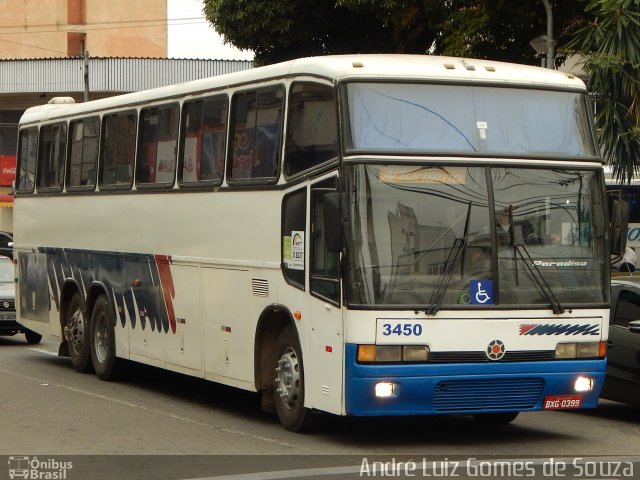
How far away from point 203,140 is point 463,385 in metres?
4.29

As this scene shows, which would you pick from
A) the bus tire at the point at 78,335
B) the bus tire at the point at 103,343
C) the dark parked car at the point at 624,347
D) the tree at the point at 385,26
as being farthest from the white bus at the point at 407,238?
the tree at the point at 385,26

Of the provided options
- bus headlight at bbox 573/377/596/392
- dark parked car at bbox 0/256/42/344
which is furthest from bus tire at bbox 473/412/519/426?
dark parked car at bbox 0/256/42/344

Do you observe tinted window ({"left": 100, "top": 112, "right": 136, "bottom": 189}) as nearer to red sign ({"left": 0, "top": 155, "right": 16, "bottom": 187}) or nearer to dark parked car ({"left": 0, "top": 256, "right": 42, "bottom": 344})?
dark parked car ({"left": 0, "top": 256, "right": 42, "bottom": 344})

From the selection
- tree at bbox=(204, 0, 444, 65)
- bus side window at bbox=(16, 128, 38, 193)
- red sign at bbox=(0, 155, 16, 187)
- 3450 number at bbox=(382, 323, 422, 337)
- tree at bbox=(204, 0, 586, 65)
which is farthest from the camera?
red sign at bbox=(0, 155, 16, 187)

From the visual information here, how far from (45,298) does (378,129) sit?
906 cm

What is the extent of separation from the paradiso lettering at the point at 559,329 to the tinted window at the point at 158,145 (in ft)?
16.2

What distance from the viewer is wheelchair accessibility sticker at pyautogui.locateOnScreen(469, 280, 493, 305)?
11.0 meters

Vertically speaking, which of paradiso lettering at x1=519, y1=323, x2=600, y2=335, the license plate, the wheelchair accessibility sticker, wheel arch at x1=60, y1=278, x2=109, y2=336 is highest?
the wheelchair accessibility sticker

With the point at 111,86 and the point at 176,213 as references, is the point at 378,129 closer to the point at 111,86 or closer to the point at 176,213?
the point at 176,213

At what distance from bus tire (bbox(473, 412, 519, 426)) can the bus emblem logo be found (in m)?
1.79

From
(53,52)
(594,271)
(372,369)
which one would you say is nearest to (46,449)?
(372,369)

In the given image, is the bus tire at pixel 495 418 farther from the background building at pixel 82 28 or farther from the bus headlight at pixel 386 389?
the background building at pixel 82 28

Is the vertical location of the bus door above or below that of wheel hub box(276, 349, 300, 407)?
above

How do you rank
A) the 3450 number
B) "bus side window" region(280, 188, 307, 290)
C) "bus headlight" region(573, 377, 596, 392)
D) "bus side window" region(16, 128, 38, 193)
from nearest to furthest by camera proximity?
the 3450 number, "bus headlight" region(573, 377, 596, 392), "bus side window" region(280, 188, 307, 290), "bus side window" region(16, 128, 38, 193)
